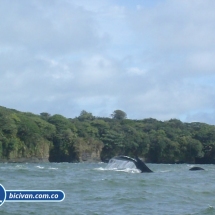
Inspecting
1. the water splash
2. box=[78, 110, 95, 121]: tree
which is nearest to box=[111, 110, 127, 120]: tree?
box=[78, 110, 95, 121]: tree

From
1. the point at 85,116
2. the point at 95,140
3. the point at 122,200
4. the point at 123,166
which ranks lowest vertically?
the point at 122,200

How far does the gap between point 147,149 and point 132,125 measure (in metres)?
19.5

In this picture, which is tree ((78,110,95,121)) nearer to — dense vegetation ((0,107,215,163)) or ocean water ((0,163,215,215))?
dense vegetation ((0,107,215,163))

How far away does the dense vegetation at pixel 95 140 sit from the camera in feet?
360

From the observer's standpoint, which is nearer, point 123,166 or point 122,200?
point 122,200

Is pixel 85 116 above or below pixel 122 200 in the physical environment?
above

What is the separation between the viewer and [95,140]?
12606 cm

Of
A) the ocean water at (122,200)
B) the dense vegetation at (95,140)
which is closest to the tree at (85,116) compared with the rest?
the dense vegetation at (95,140)

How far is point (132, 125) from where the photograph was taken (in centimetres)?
14512

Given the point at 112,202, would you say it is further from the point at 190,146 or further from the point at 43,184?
the point at 190,146

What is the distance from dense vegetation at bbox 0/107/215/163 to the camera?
110m

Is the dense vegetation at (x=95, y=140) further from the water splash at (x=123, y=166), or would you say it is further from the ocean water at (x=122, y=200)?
the ocean water at (x=122, y=200)

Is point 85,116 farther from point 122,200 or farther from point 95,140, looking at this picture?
point 122,200

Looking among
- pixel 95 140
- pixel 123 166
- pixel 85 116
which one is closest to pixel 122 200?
pixel 123 166
